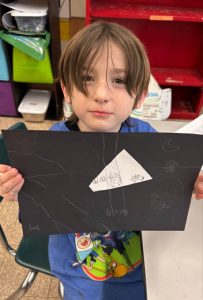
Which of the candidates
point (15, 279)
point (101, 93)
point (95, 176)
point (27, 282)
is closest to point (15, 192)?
point (95, 176)

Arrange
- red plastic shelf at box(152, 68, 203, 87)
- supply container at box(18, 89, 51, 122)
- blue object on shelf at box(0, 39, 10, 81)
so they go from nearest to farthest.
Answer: blue object on shelf at box(0, 39, 10, 81) → red plastic shelf at box(152, 68, 203, 87) → supply container at box(18, 89, 51, 122)

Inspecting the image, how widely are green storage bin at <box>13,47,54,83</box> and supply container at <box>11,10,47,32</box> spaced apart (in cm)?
15

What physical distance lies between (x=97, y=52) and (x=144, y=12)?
1230 millimetres

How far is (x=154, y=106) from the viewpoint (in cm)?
143

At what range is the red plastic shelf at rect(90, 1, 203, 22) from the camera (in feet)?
5.32

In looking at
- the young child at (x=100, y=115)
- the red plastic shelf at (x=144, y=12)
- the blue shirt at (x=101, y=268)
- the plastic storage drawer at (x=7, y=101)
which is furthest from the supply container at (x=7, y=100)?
the blue shirt at (x=101, y=268)

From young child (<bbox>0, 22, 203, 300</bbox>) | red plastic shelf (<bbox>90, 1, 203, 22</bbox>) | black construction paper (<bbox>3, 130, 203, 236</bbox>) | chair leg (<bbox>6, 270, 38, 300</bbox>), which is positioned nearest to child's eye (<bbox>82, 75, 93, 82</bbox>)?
young child (<bbox>0, 22, 203, 300</bbox>)

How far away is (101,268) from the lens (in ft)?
2.42

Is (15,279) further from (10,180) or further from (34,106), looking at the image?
(34,106)

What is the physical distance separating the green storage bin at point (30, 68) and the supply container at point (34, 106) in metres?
0.24

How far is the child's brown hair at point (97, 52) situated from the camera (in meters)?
0.65

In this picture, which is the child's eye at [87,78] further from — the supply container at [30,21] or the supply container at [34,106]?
the supply container at [34,106]

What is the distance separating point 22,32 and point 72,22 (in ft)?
1.58

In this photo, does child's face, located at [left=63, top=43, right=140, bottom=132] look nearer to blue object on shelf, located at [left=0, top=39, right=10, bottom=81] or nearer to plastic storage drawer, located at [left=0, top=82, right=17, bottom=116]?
blue object on shelf, located at [left=0, top=39, right=10, bottom=81]
